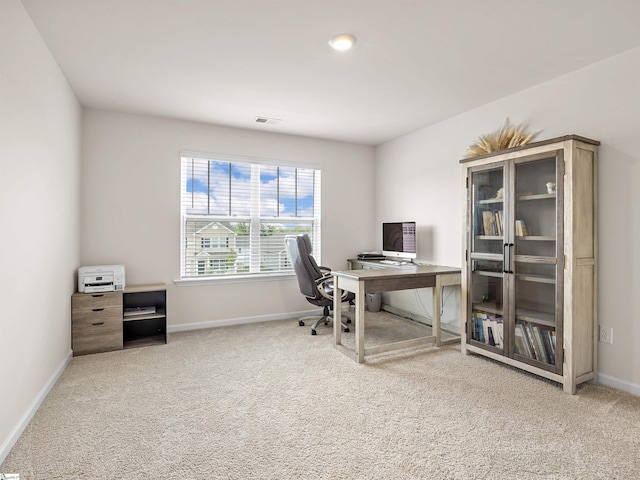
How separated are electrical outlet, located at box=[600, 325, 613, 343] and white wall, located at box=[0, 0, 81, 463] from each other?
400 cm

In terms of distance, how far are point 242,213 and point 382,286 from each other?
2.18m

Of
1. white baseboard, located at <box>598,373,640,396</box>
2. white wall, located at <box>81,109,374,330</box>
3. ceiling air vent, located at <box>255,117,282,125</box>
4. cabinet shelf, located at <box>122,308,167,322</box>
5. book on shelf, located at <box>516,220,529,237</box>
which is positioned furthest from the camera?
ceiling air vent, located at <box>255,117,282,125</box>

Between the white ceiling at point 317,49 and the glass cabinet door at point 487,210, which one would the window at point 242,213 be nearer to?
the white ceiling at point 317,49

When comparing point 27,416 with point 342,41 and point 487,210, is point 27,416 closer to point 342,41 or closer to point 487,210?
point 342,41

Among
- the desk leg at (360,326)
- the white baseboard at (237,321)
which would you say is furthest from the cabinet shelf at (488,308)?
the white baseboard at (237,321)

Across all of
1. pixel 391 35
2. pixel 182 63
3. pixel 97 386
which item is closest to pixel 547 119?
pixel 391 35

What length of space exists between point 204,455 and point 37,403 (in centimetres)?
137

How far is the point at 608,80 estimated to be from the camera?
8.84 feet

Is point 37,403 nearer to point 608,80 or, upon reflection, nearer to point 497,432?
point 497,432

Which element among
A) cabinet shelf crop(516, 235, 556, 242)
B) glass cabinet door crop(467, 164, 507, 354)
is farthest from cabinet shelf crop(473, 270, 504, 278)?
cabinet shelf crop(516, 235, 556, 242)

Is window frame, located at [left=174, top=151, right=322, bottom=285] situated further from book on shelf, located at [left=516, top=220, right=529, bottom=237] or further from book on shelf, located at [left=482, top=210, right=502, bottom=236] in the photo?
book on shelf, located at [left=516, top=220, right=529, bottom=237]

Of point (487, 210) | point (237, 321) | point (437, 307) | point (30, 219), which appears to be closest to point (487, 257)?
point (487, 210)

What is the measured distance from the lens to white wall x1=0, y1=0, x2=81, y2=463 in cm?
188

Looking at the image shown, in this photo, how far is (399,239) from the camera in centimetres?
464
